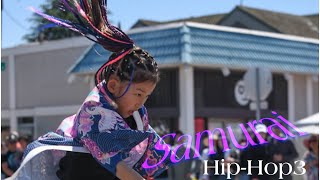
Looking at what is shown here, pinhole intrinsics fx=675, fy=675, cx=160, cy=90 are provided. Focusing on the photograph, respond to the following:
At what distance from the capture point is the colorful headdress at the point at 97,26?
8.80 feet

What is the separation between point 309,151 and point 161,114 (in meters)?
6.14

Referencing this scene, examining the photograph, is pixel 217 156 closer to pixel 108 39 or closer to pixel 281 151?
pixel 281 151

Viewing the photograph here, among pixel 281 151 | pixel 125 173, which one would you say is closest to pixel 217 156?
pixel 281 151

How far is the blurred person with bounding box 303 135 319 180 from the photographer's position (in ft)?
28.6

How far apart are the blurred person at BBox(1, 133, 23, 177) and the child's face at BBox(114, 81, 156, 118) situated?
6.19 meters

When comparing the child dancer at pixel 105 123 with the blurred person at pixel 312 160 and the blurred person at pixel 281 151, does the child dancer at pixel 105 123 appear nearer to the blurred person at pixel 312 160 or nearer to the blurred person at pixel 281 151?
the blurred person at pixel 312 160

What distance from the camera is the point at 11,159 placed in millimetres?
9055

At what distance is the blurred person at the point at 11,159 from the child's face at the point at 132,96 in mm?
6193

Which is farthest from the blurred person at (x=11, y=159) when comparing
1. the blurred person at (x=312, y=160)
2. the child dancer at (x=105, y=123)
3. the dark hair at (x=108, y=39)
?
the dark hair at (x=108, y=39)

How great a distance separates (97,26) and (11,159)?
670 centimetres

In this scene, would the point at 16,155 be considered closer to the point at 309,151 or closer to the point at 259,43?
the point at 309,151

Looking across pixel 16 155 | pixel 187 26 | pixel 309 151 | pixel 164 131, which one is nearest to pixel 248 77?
pixel 309 151

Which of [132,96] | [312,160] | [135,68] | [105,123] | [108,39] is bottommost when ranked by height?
[312,160]

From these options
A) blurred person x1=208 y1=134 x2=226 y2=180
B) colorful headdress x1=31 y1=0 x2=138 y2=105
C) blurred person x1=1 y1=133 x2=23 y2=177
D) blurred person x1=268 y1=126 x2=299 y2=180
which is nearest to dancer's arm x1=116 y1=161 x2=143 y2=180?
colorful headdress x1=31 y1=0 x2=138 y2=105
